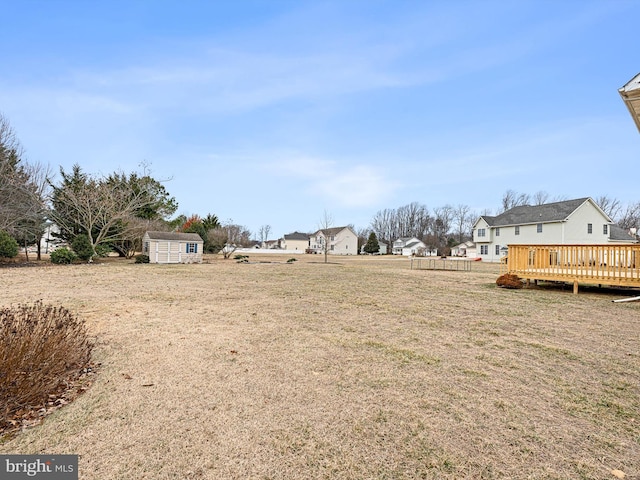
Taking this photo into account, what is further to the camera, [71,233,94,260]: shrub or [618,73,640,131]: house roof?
[71,233,94,260]: shrub

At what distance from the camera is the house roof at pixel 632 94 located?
5680 mm

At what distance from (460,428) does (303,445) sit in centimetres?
127

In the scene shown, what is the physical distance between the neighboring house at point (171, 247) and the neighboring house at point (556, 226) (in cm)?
2620

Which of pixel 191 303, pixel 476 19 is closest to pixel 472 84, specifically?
pixel 476 19

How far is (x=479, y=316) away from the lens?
642 centimetres

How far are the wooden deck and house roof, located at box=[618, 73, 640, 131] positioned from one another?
4.47m

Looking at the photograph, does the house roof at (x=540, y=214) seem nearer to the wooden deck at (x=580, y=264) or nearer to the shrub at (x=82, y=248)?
the wooden deck at (x=580, y=264)

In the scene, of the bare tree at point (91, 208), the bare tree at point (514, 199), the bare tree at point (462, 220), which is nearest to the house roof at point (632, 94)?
the bare tree at point (91, 208)

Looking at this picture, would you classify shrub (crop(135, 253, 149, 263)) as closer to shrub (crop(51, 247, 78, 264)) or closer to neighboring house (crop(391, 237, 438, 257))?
shrub (crop(51, 247, 78, 264))

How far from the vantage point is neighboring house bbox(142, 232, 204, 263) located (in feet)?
73.6

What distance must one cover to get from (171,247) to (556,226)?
34.0m

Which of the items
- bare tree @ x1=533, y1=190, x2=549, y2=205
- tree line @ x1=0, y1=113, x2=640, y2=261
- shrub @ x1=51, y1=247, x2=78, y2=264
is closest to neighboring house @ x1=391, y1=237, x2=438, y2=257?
bare tree @ x1=533, y1=190, x2=549, y2=205

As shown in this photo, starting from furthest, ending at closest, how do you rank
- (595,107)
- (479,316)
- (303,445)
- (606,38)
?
(595,107) < (606,38) < (479,316) < (303,445)

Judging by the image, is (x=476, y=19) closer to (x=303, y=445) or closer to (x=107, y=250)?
(x=303, y=445)
